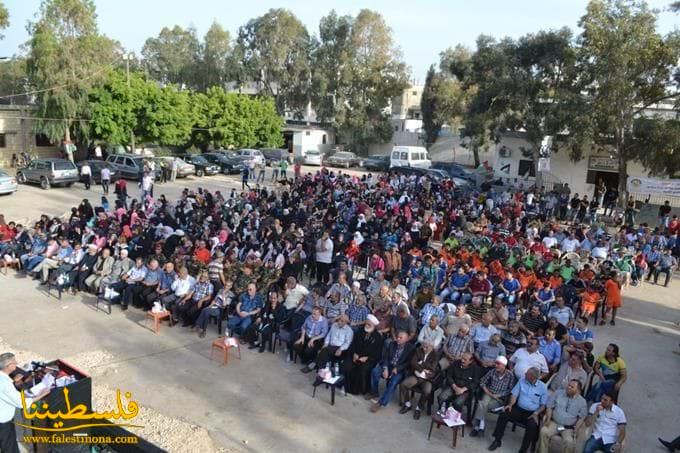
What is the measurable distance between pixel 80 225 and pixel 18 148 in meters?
22.2

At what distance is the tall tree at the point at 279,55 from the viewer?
50469mm

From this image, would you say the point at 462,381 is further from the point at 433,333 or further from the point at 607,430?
the point at 607,430

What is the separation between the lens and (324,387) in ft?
26.0

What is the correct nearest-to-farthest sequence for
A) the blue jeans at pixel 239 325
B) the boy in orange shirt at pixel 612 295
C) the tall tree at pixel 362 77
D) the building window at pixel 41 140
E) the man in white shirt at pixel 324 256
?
the blue jeans at pixel 239 325
the boy in orange shirt at pixel 612 295
the man in white shirt at pixel 324 256
the building window at pixel 41 140
the tall tree at pixel 362 77

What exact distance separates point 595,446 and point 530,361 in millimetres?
1371

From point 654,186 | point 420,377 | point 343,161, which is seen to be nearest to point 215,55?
point 343,161

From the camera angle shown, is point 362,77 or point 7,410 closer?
point 7,410

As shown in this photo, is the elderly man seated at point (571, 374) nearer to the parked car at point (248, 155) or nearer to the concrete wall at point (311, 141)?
the parked car at point (248, 155)

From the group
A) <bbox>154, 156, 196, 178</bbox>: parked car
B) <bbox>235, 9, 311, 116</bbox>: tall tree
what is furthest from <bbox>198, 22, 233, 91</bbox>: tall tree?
<bbox>154, 156, 196, 178</bbox>: parked car

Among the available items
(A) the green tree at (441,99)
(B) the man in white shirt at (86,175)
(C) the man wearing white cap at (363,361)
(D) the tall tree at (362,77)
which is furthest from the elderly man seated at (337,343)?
(D) the tall tree at (362,77)

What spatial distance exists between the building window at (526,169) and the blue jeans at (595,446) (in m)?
22.5

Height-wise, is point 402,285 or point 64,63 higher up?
point 64,63

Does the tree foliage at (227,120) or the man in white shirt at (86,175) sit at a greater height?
the tree foliage at (227,120)

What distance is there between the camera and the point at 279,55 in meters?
50.6
